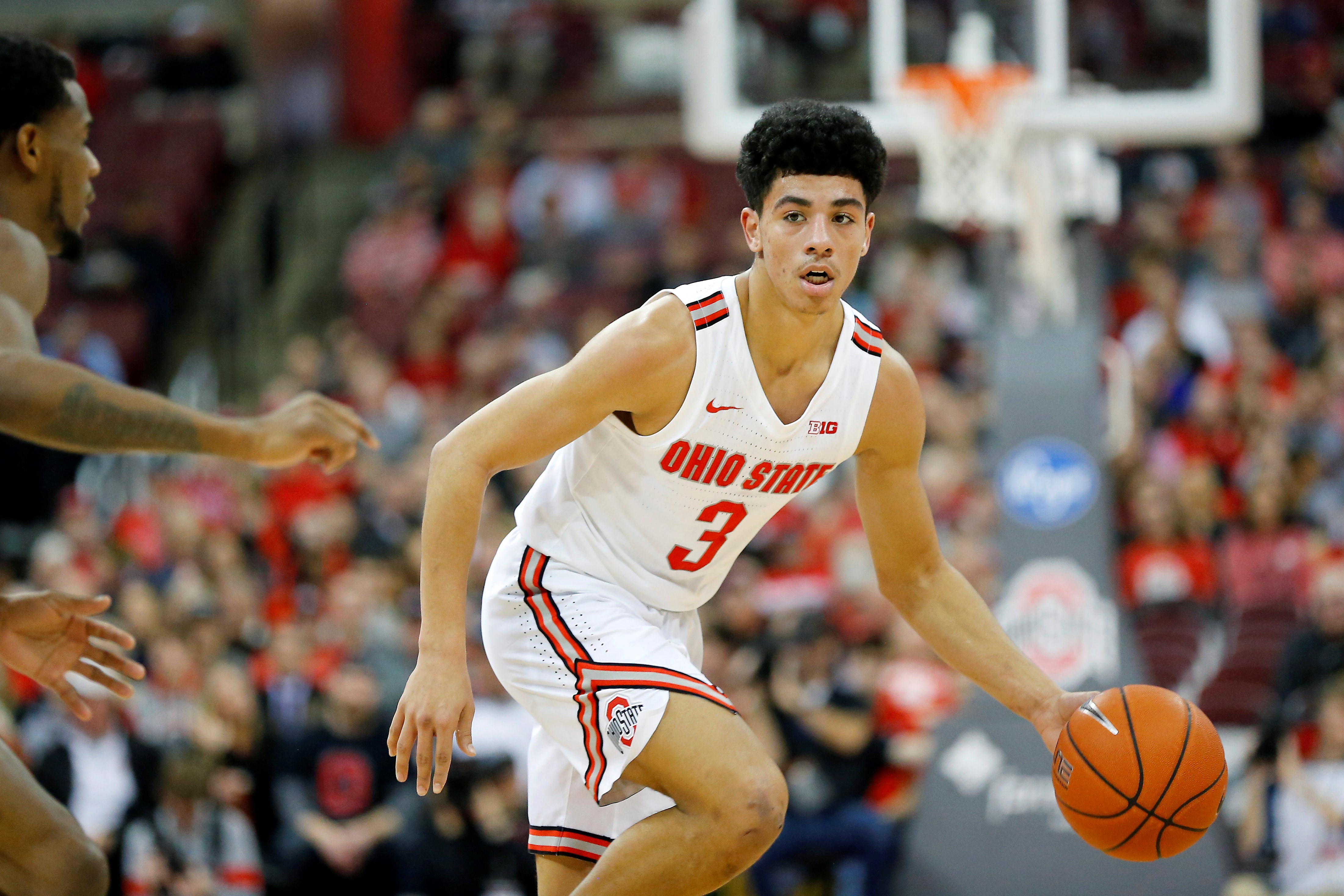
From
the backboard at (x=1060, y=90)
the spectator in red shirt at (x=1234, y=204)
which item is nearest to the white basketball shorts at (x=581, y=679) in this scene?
the backboard at (x=1060, y=90)

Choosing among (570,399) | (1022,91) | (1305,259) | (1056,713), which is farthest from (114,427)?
(1305,259)

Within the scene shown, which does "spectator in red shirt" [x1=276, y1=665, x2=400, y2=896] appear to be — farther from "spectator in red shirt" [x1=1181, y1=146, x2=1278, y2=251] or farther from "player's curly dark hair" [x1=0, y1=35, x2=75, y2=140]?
"spectator in red shirt" [x1=1181, y1=146, x2=1278, y2=251]

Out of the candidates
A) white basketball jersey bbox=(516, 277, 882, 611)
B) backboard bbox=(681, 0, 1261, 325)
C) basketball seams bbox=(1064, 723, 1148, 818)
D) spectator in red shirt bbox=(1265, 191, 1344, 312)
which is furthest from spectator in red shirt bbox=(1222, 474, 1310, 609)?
white basketball jersey bbox=(516, 277, 882, 611)

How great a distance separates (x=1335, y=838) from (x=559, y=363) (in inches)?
274

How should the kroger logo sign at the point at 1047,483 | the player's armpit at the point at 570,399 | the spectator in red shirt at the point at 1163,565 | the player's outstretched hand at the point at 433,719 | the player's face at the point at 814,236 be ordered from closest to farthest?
the player's outstretched hand at the point at 433,719 → the player's armpit at the point at 570,399 → the player's face at the point at 814,236 → the kroger logo sign at the point at 1047,483 → the spectator in red shirt at the point at 1163,565

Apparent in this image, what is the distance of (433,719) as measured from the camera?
10.9 ft

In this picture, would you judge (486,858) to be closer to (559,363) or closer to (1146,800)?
(1146,800)

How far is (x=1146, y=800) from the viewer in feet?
12.6

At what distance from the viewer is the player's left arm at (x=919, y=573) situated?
4.02 metres

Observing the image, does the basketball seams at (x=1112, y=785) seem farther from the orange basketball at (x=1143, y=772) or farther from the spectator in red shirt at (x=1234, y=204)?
the spectator in red shirt at (x=1234, y=204)

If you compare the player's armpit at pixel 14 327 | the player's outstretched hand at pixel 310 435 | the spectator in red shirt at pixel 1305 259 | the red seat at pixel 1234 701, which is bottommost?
the red seat at pixel 1234 701

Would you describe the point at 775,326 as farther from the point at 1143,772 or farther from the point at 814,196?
the point at 1143,772

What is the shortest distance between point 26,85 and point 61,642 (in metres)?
1.46

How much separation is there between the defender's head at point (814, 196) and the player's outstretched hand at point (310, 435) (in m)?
1.27
